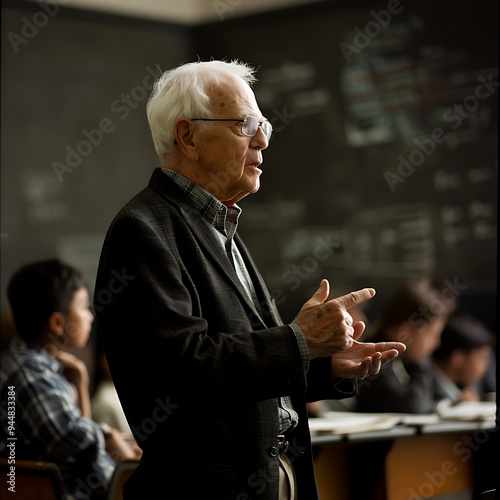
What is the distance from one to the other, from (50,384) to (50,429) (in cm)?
14

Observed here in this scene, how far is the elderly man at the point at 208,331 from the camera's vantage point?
4.77 feet

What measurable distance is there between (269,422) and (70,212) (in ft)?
10.2

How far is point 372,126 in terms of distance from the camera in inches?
185

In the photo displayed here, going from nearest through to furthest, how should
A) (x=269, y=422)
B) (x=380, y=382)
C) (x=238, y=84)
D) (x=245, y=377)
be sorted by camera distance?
(x=245, y=377)
(x=269, y=422)
(x=238, y=84)
(x=380, y=382)

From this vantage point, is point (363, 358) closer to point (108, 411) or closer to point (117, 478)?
A: point (117, 478)

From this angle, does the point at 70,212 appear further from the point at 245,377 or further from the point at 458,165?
the point at 245,377

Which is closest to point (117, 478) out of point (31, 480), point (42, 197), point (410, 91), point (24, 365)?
point (31, 480)

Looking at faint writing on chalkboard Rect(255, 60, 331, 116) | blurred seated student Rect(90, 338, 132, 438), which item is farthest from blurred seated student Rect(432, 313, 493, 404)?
blurred seated student Rect(90, 338, 132, 438)

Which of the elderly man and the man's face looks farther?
the man's face

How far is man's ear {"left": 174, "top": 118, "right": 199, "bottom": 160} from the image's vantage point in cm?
168

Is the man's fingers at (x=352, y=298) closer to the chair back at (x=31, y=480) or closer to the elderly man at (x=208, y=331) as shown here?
the elderly man at (x=208, y=331)

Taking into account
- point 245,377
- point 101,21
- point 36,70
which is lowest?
point 245,377

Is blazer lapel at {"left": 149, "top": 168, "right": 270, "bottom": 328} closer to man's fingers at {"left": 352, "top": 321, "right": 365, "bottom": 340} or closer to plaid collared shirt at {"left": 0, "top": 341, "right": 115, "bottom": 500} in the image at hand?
man's fingers at {"left": 352, "top": 321, "right": 365, "bottom": 340}

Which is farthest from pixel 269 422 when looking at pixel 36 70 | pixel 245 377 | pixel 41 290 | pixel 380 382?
pixel 36 70
